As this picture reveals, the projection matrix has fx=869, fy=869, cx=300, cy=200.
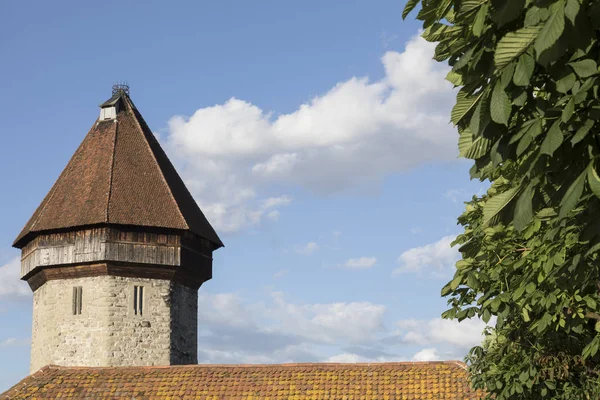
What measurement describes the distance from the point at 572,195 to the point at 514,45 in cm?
82

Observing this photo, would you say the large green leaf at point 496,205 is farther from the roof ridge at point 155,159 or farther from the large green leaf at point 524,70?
the roof ridge at point 155,159

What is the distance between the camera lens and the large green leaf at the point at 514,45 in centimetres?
440

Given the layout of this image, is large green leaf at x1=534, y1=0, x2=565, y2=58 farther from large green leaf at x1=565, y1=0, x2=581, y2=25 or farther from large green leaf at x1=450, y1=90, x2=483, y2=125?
large green leaf at x1=450, y1=90, x2=483, y2=125

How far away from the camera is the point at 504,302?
1051 cm

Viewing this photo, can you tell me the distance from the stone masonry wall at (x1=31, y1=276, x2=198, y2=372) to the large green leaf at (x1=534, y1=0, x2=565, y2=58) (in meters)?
24.9

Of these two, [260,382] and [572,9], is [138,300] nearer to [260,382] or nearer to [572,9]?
[260,382]

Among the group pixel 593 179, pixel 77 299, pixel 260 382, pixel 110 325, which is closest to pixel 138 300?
pixel 110 325

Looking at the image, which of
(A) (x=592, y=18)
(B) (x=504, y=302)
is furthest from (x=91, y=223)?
(A) (x=592, y=18)

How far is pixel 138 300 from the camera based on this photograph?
28297 mm

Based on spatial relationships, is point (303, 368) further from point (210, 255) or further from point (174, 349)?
point (210, 255)

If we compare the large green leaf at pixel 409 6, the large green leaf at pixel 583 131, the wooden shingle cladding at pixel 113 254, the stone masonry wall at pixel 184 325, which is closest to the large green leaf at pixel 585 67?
the large green leaf at pixel 583 131

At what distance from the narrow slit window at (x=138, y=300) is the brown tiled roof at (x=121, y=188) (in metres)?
2.10

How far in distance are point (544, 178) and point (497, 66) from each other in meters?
0.78

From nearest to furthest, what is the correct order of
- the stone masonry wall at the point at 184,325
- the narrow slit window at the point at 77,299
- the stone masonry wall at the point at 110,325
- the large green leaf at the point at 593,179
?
1. the large green leaf at the point at 593,179
2. the stone masonry wall at the point at 110,325
3. the narrow slit window at the point at 77,299
4. the stone masonry wall at the point at 184,325
